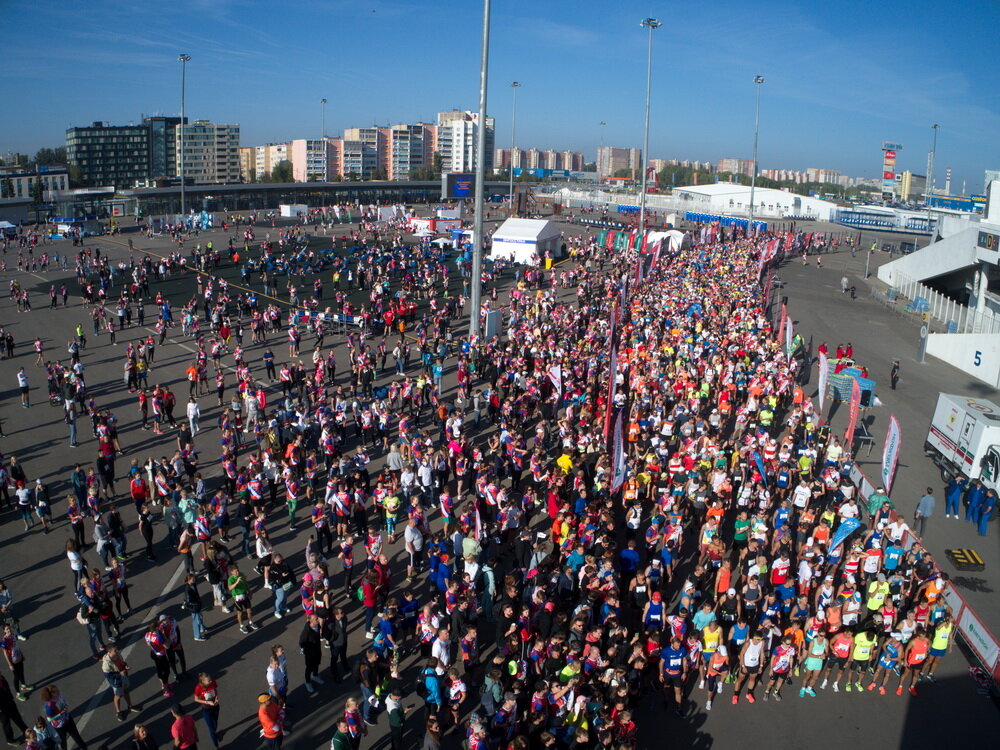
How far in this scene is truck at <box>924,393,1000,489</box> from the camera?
45.5 feet

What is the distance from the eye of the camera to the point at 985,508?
12953 mm

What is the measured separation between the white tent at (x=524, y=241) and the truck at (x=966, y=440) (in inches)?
1048

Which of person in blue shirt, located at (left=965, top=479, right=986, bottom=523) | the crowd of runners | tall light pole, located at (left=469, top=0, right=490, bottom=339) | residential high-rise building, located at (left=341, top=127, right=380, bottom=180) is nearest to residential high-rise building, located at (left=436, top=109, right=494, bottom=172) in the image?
residential high-rise building, located at (left=341, top=127, right=380, bottom=180)

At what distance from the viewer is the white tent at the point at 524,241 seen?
40.6 m

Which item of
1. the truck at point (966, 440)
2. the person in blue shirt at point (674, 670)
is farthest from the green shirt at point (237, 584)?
the truck at point (966, 440)

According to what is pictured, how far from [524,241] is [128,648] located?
34495 mm

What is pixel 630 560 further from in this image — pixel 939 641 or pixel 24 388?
pixel 24 388

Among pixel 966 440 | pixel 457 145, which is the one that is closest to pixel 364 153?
pixel 457 145

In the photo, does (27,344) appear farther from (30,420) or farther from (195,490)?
(195,490)

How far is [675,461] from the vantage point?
41.0 ft

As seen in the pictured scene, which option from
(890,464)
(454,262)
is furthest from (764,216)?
(890,464)

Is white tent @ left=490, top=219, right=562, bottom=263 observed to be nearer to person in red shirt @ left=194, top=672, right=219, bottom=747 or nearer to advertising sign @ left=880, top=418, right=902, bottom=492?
advertising sign @ left=880, top=418, right=902, bottom=492

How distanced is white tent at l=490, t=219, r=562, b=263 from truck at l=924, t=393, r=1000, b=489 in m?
26.6

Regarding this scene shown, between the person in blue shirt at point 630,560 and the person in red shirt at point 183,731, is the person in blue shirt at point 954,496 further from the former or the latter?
the person in red shirt at point 183,731
